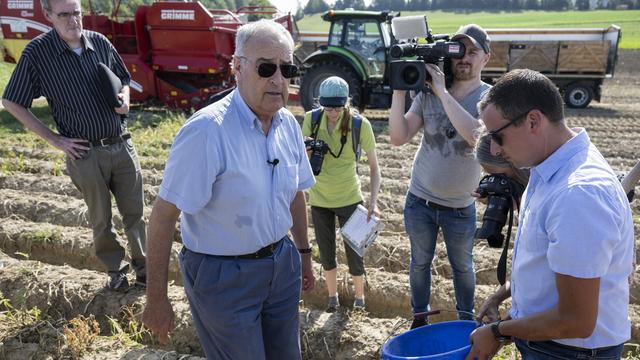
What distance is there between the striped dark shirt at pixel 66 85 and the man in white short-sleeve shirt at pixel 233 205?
1.67m

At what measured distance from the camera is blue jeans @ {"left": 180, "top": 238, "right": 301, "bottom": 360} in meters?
1.97

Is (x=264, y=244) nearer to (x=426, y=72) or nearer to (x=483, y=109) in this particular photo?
(x=483, y=109)

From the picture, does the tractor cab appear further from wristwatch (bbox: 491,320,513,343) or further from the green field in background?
the green field in background

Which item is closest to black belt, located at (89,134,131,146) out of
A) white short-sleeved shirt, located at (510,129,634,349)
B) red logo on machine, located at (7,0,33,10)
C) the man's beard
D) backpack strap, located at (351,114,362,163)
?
backpack strap, located at (351,114,362,163)

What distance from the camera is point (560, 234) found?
140 centimetres

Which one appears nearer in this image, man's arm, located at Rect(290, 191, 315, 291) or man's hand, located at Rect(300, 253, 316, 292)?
man's arm, located at Rect(290, 191, 315, 291)

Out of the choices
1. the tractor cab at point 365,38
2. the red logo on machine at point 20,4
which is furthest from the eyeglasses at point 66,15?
the red logo on machine at point 20,4

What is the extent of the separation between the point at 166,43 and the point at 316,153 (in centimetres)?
795

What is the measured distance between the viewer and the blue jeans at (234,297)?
197cm

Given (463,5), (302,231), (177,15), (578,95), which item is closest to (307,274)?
(302,231)

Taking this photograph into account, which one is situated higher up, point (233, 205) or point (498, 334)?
point (233, 205)

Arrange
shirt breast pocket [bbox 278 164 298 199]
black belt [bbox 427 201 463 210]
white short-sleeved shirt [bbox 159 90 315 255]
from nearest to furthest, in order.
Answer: white short-sleeved shirt [bbox 159 90 315 255] < shirt breast pocket [bbox 278 164 298 199] < black belt [bbox 427 201 463 210]

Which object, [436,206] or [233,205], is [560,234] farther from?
[436,206]

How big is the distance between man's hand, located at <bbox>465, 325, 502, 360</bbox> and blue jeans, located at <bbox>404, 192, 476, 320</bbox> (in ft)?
3.63
